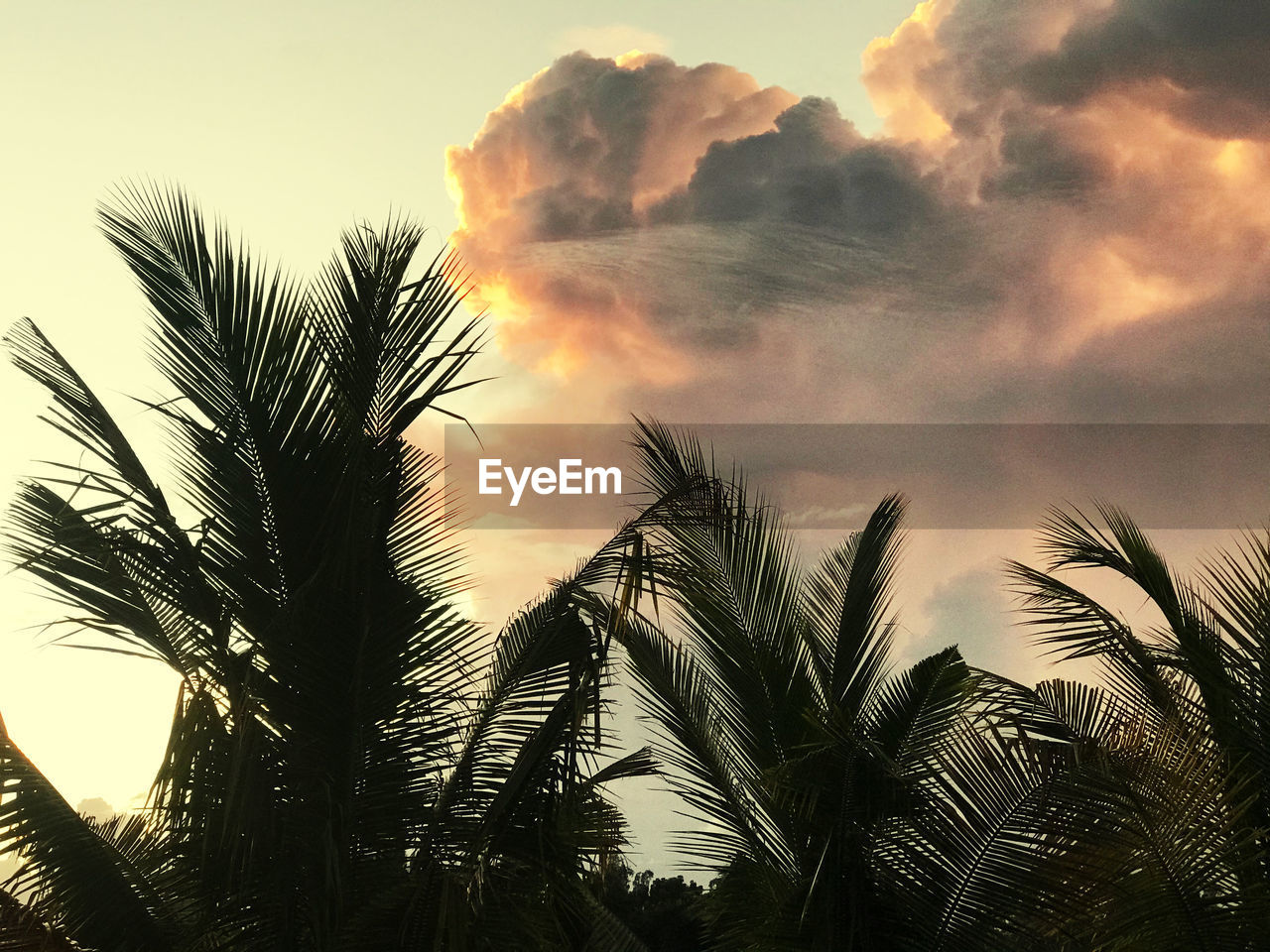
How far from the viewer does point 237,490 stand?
18.4 ft

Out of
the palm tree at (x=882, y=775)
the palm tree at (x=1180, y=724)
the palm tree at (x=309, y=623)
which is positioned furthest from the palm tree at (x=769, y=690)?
the palm tree at (x=309, y=623)

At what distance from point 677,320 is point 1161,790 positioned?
607 inches

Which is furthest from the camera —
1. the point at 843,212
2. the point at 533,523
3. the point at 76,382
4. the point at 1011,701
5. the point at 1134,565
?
the point at 843,212

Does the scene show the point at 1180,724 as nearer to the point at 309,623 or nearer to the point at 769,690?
the point at 769,690

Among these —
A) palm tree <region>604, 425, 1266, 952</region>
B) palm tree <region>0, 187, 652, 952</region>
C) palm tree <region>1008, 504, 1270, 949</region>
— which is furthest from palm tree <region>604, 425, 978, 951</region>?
palm tree <region>0, 187, 652, 952</region>

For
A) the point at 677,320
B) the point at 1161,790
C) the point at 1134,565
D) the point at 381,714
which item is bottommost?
the point at 1161,790

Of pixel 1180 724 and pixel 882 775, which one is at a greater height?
pixel 1180 724

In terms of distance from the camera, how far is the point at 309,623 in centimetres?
548

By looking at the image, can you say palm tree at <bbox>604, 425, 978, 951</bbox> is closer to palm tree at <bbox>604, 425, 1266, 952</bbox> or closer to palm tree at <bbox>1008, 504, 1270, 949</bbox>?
palm tree at <bbox>604, 425, 1266, 952</bbox>

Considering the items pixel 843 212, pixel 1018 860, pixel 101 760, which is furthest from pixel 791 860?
pixel 843 212

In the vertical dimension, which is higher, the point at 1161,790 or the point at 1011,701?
the point at 1011,701

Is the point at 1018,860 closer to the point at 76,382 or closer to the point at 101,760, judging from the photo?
the point at 76,382

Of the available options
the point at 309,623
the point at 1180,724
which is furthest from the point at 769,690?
the point at 309,623

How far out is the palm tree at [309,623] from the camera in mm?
5238
